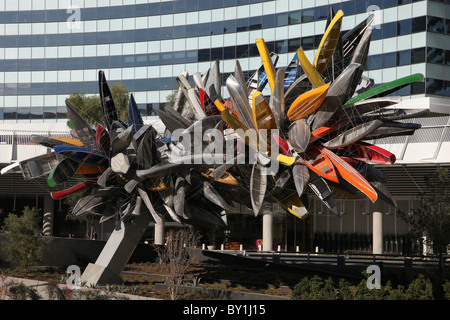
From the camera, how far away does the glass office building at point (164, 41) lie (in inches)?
1905

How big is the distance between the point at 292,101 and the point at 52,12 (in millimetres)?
50112

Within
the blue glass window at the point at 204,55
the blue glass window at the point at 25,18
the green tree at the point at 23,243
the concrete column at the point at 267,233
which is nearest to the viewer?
the green tree at the point at 23,243

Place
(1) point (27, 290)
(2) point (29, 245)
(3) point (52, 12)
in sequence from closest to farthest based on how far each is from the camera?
(1) point (27, 290) < (2) point (29, 245) < (3) point (52, 12)

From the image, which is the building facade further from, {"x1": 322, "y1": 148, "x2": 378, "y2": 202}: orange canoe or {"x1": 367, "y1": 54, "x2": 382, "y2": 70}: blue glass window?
{"x1": 322, "y1": 148, "x2": 378, "y2": 202}: orange canoe

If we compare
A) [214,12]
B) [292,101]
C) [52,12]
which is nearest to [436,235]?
[292,101]

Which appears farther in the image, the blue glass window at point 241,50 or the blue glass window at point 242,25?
the blue glass window at point 242,25

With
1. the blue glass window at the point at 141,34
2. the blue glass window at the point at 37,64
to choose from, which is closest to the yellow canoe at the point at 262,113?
the blue glass window at the point at 141,34

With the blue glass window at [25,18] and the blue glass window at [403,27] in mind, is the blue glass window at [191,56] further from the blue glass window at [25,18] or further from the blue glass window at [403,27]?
the blue glass window at [403,27]

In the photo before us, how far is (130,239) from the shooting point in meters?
24.5

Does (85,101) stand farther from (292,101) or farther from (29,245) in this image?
(292,101)

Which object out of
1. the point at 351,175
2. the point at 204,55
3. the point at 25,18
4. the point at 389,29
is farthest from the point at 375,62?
the point at 25,18

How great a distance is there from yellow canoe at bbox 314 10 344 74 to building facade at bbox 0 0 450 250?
73.7 feet

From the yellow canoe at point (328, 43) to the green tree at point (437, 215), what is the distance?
8177mm

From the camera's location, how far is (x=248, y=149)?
19.3 meters
